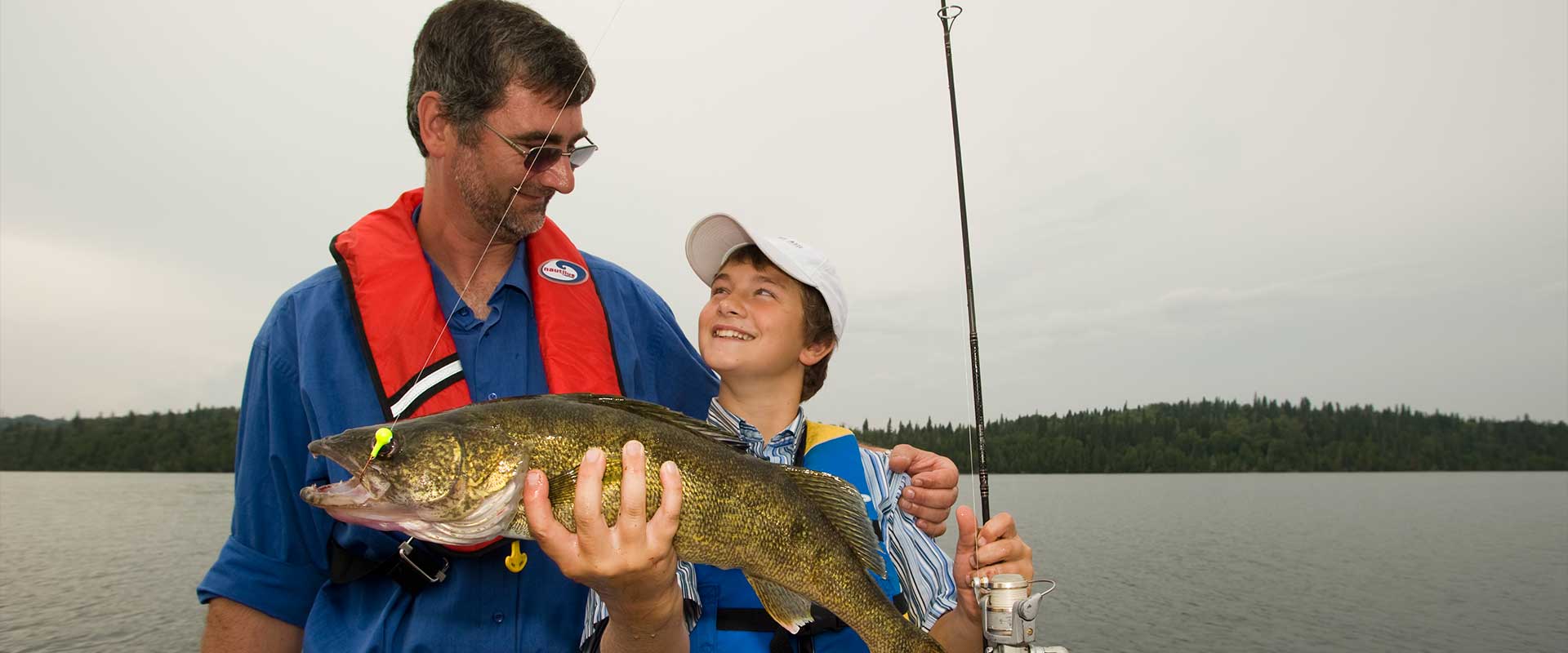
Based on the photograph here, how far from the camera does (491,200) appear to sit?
3.70 metres

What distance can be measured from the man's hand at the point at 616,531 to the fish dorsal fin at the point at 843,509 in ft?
1.94

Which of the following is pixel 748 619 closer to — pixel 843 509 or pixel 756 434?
pixel 843 509

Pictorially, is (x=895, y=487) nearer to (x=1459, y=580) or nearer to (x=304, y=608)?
(x=304, y=608)

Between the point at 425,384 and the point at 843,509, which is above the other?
the point at 425,384

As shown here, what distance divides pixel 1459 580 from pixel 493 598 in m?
31.6

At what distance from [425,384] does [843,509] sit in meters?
1.65

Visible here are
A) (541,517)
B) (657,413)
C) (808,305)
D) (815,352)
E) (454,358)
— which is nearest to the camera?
(541,517)

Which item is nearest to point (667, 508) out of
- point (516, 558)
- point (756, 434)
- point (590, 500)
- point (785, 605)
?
point (590, 500)

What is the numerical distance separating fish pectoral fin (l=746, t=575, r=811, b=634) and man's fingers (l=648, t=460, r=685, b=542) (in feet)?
1.69

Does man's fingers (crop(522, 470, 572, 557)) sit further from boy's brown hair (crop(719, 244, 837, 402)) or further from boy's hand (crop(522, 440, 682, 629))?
boy's brown hair (crop(719, 244, 837, 402))

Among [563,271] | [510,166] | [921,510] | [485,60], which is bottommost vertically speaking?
[921,510]

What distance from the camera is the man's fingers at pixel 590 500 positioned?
2.48 meters

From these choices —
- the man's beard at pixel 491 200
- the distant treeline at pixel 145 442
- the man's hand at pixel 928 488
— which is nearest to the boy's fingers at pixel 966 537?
the man's hand at pixel 928 488

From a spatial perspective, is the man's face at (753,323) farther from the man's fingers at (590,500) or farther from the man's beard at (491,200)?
the man's fingers at (590,500)
